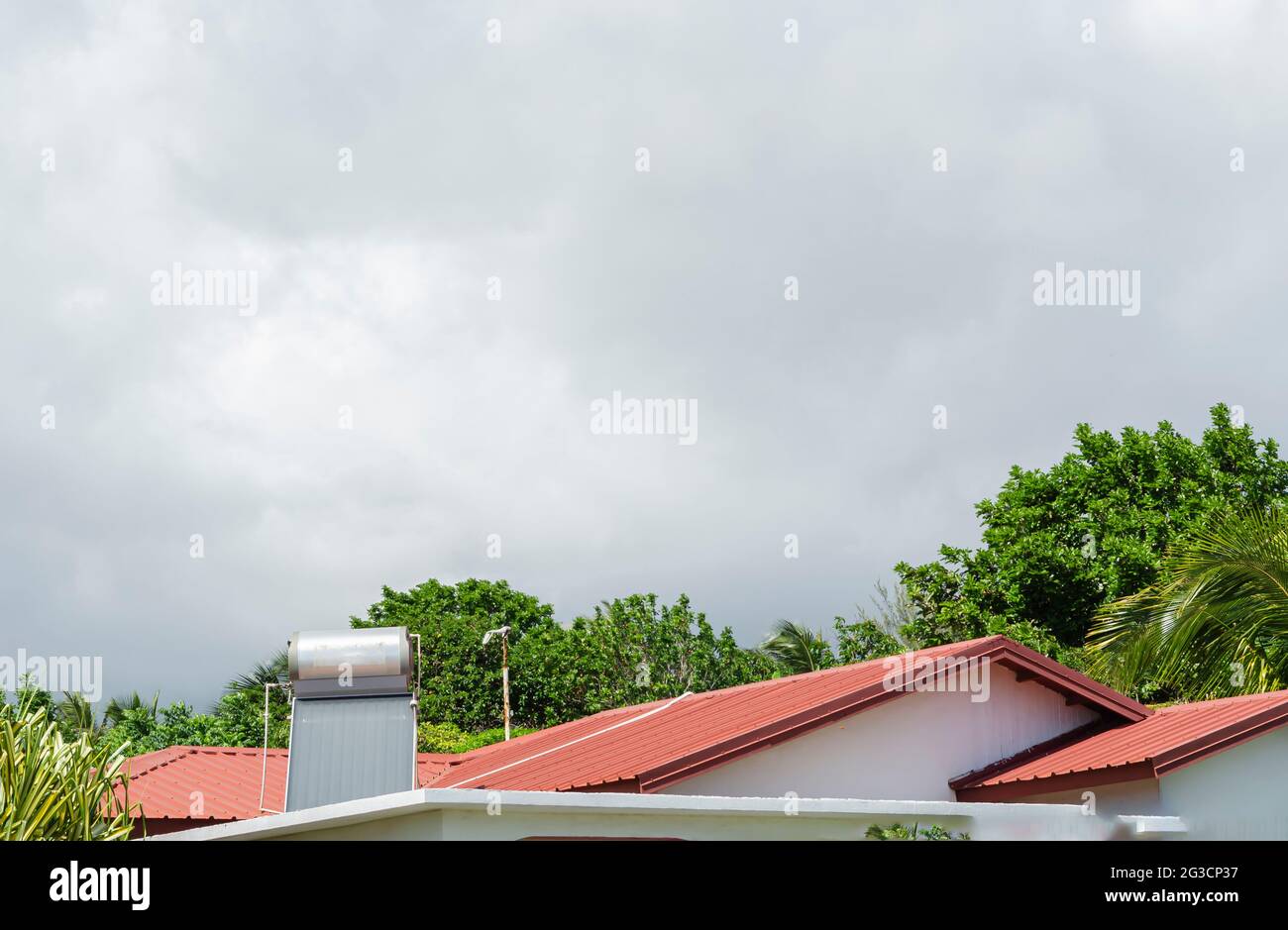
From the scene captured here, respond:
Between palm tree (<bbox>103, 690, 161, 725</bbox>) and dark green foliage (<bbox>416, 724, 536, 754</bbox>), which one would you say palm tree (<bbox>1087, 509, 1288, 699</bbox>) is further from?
palm tree (<bbox>103, 690, 161, 725</bbox>)

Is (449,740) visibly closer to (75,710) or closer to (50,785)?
(75,710)

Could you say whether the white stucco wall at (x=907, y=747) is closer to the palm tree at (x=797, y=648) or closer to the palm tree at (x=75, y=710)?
the palm tree at (x=797, y=648)

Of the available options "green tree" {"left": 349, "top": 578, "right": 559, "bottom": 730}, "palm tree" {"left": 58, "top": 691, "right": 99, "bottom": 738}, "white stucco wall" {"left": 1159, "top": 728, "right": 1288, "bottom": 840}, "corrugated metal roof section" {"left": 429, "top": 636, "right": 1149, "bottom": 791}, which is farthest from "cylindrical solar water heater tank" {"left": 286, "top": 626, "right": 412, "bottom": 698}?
"palm tree" {"left": 58, "top": 691, "right": 99, "bottom": 738}

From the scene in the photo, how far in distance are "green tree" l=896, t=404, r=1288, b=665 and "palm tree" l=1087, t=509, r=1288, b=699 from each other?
1543 cm

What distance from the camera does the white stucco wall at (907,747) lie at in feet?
44.8

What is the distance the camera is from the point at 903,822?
37.5 ft

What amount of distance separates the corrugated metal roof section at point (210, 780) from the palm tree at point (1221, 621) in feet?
36.4

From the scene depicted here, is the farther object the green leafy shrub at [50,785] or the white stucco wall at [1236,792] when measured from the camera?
the white stucco wall at [1236,792]

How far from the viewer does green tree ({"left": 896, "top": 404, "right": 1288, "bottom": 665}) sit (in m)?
32.6

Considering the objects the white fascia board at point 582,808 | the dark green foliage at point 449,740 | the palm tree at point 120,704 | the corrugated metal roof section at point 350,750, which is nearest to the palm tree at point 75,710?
the palm tree at point 120,704

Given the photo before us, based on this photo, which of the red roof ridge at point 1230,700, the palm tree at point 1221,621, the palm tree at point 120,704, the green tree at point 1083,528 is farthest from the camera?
the palm tree at point 120,704
